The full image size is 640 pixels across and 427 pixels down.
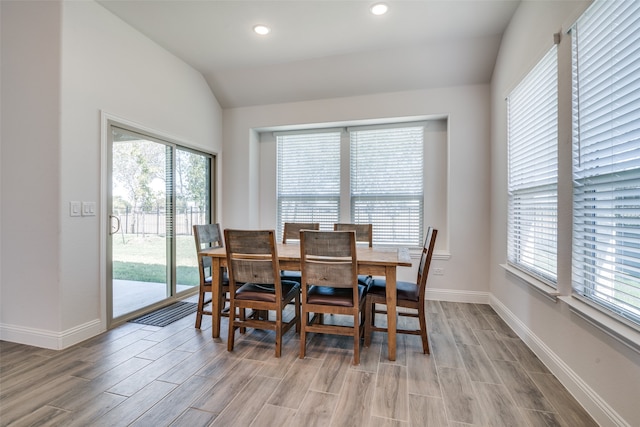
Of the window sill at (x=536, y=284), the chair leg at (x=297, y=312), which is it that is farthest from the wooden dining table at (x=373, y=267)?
the window sill at (x=536, y=284)

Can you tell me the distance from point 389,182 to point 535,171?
1900 millimetres

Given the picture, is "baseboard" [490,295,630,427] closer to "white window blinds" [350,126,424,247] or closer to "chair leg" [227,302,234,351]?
"white window blinds" [350,126,424,247]

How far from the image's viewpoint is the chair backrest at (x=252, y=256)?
2.22 metres

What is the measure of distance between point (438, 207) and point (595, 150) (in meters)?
2.34

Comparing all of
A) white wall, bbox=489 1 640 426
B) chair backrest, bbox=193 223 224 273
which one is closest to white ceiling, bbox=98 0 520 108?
white wall, bbox=489 1 640 426

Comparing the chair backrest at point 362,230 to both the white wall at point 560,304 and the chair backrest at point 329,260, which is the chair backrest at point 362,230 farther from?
the white wall at point 560,304

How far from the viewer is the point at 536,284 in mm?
2309

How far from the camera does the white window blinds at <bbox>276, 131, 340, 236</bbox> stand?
14.5 feet

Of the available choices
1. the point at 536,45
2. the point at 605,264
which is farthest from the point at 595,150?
the point at 536,45

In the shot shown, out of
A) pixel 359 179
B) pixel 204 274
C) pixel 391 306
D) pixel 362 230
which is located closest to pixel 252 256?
pixel 204 274

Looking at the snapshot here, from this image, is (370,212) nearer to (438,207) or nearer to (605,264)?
(438,207)

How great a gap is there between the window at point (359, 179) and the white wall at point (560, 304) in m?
1.06

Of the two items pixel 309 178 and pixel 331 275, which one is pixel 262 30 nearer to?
pixel 309 178

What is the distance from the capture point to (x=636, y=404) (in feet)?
4.44
